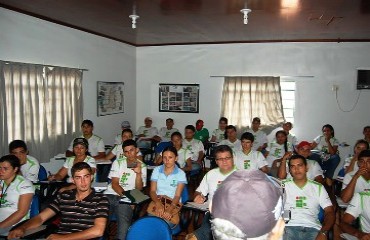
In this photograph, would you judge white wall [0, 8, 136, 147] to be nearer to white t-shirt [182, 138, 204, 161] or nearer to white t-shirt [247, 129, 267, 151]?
white t-shirt [182, 138, 204, 161]

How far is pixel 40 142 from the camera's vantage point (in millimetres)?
5590

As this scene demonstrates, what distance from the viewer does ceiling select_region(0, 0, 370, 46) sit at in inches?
180

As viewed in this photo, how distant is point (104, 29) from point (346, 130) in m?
5.81

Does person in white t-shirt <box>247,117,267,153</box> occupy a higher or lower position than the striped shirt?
higher

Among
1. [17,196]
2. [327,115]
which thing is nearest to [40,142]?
[17,196]

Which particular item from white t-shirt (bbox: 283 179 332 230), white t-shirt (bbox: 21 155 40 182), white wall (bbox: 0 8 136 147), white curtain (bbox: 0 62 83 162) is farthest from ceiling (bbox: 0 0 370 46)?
white t-shirt (bbox: 283 179 332 230)

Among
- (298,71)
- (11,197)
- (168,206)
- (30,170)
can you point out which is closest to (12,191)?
(11,197)

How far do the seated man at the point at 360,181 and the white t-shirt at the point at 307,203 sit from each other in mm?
461

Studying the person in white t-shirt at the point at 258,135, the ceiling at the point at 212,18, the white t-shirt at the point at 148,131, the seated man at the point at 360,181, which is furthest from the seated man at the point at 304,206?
the white t-shirt at the point at 148,131

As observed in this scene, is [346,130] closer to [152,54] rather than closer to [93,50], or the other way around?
[152,54]

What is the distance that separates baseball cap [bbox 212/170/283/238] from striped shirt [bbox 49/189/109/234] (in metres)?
2.12

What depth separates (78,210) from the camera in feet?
9.73

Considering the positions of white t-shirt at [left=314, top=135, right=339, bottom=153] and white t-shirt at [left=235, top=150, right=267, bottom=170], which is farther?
white t-shirt at [left=314, top=135, right=339, bottom=153]

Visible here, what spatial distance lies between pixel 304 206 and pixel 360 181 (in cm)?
88
